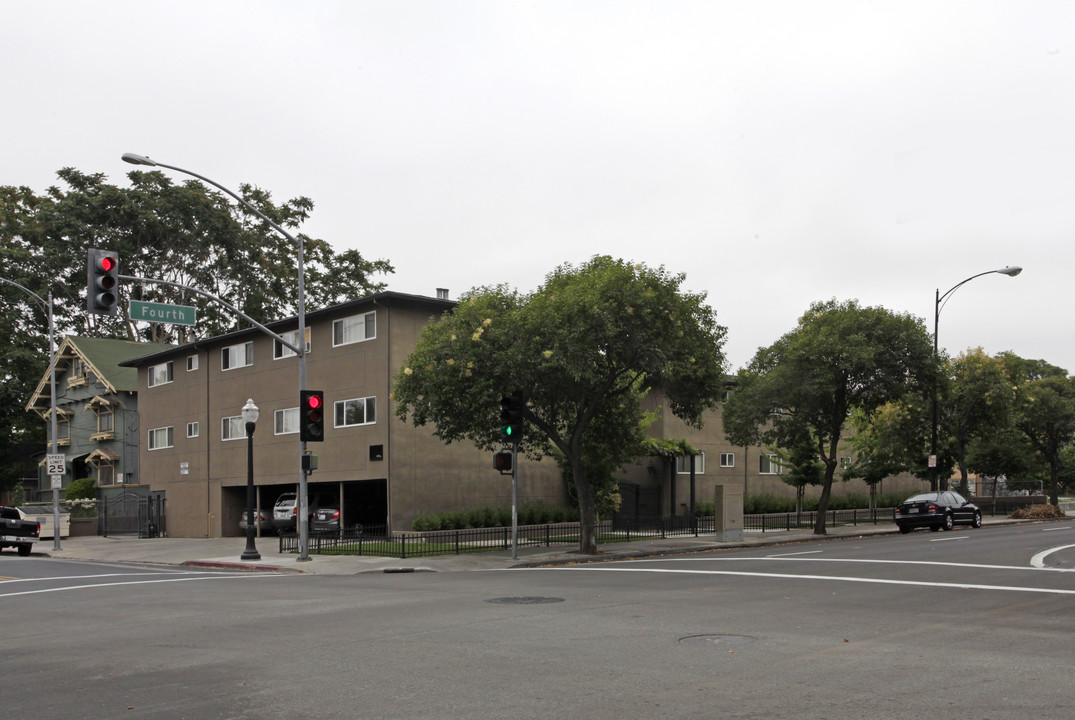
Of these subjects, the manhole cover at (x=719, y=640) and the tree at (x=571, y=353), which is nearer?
the manhole cover at (x=719, y=640)

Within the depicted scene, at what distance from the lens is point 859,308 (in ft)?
105

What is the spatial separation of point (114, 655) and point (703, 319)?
18091 mm

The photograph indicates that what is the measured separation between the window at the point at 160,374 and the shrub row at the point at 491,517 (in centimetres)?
1875

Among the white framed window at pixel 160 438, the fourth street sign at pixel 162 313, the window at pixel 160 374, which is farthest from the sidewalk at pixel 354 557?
the window at pixel 160 374

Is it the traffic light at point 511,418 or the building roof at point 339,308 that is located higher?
the building roof at point 339,308

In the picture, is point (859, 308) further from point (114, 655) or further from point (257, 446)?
point (114, 655)

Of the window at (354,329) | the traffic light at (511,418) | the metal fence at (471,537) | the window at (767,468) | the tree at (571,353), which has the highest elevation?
the window at (354,329)

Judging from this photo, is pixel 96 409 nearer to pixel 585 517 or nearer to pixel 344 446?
pixel 344 446

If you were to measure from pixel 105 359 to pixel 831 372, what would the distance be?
3835 cm

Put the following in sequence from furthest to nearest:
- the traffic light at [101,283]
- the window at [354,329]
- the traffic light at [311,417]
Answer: the window at [354,329], the traffic light at [311,417], the traffic light at [101,283]

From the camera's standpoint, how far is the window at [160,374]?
44688mm

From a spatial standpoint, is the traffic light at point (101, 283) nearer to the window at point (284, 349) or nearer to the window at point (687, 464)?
the window at point (284, 349)

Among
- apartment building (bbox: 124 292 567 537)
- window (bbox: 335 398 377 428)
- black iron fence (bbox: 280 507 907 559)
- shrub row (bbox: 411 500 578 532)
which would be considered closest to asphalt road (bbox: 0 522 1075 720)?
black iron fence (bbox: 280 507 907 559)

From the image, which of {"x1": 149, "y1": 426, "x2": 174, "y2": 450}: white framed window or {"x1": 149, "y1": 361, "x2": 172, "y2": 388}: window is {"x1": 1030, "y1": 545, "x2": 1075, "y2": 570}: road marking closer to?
{"x1": 149, "y1": 426, "x2": 174, "y2": 450}: white framed window
